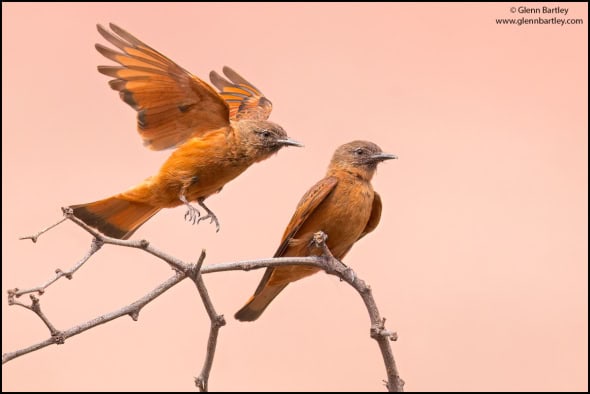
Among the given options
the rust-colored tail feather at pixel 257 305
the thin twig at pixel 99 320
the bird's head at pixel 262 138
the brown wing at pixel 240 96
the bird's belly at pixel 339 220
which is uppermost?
the brown wing at pixel 240 96

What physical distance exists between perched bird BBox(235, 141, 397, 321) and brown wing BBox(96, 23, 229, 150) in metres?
0.72

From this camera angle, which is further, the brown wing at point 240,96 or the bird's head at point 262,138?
the brown wing at point 240,96

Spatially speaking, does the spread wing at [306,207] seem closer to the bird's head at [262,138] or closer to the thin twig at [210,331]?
the bird's head at [262,138]

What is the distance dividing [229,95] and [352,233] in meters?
1.75

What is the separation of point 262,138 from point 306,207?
538 mm

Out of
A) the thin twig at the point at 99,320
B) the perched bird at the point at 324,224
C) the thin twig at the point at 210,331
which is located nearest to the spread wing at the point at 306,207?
the perched bird at the point at 324,224

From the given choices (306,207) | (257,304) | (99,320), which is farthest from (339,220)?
(99,320)

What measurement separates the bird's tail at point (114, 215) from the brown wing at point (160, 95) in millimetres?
355

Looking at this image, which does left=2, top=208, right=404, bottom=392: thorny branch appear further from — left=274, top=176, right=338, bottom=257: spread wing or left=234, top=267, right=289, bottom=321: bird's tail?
left=234, top=267, right=289, bottom=321: bird's tail

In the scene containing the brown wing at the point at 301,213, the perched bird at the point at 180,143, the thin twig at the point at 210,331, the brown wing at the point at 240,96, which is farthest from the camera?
the brown wing at the point at 240,96

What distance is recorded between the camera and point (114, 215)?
4438mm

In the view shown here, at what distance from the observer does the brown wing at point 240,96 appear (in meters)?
5.20

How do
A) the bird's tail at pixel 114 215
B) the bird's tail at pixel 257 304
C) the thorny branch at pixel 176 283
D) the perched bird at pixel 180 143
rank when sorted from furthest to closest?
the bird's tail at pixel 114 215 → the perched bird at pixel 180 143 → the bird's tail at pixel 257 304 → the thorny branch at pixel 176 283

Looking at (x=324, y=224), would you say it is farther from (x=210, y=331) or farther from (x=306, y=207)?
(x=210, y=331)
